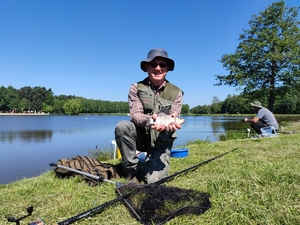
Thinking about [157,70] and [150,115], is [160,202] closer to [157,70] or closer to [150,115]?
[150,115]

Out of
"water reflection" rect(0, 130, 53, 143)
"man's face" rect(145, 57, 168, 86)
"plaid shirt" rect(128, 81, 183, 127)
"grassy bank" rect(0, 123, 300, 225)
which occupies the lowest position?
"water reflection" rect(0, 130, 53, 143)

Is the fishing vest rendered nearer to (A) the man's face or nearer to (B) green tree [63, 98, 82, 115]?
(A) the man's face

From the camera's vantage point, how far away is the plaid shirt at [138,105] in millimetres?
3064

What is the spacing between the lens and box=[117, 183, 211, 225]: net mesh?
2043 mm

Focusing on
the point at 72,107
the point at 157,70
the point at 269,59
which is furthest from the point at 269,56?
the point at 72,107

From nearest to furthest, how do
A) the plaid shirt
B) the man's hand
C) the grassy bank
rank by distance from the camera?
the grassy bank < the man's hand < the plaid shirt

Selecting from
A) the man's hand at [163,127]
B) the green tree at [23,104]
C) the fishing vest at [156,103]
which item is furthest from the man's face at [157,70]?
the green tree at [23,104]

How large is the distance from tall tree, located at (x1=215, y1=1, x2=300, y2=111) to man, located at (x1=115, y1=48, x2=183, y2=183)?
17.3 meters

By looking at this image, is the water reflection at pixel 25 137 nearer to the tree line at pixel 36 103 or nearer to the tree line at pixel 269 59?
the tree line at pixel 269 59

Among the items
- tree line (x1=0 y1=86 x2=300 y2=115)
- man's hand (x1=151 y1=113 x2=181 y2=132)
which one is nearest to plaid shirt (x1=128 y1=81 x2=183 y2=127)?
man's hand (x1=151 y1=113 x2=181 y2=132)

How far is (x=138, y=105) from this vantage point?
3.27 meters

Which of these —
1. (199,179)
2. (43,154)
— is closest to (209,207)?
(199,179)

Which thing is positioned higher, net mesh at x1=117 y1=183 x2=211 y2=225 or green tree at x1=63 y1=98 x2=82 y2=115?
green tree at x1=63 y1=98 x2=82 y2=115

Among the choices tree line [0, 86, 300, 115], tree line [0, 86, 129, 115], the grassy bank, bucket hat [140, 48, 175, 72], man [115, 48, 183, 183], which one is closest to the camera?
the grassy bank
